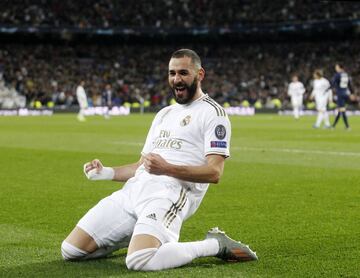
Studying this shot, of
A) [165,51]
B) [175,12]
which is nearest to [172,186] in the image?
[175,12]

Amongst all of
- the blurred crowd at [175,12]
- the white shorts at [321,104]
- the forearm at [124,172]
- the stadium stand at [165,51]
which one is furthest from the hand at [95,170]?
the blurred crowd at [175,12]

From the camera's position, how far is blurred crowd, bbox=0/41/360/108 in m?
58.2

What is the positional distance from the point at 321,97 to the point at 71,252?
85.6ft

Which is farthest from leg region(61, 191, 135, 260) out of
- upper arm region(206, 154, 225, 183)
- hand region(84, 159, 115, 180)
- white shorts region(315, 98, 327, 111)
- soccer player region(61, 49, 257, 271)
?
white shorts region(315, 98, 327, 111)

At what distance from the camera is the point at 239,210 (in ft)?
30.3

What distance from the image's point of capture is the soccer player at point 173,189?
19.8 ft

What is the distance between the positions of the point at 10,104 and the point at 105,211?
156 feet

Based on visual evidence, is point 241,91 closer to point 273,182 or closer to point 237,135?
point 237,135

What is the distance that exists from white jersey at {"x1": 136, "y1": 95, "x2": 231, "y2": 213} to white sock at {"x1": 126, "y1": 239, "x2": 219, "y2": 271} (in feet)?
1.98

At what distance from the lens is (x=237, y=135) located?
2561 cm

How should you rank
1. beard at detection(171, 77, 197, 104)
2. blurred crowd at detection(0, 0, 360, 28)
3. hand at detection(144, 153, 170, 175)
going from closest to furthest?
hand at detection(144, 153, 170, 175) < beard at detection(171, 77, 197, 104) < blurred crowd at detection(0, 0, 360, 28)

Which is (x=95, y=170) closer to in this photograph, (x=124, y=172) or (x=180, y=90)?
(x=124, y=172)

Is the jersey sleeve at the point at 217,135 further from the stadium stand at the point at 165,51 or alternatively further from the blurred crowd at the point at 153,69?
the stadium stand at the point at 165,51

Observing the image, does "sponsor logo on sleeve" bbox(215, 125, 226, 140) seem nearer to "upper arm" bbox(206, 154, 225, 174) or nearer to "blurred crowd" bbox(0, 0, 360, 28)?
"upper arm" bbox(206, 154, 225, 174)
